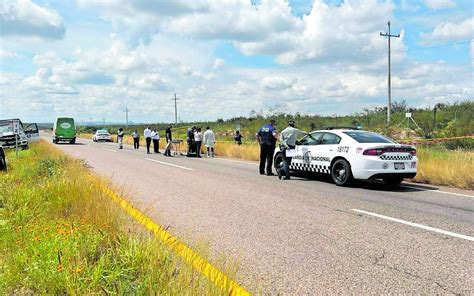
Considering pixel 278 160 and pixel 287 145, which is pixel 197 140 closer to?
pixel 278 160

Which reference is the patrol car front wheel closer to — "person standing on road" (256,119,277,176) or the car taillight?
the car taillight

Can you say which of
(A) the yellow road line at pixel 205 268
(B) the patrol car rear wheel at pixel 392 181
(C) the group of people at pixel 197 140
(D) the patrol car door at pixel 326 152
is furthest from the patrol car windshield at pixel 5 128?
(A) the yellow road line at pixel 205 268

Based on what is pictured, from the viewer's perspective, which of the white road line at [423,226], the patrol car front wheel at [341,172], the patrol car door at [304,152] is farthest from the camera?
the patrol car door at [304,152]

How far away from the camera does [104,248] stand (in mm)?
4477

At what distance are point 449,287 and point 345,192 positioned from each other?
596cm

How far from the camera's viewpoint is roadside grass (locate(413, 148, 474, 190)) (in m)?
11.1

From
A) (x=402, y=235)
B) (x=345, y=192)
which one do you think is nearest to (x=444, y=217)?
(x=402, y=235)

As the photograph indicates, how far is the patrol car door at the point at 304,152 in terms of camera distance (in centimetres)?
1236

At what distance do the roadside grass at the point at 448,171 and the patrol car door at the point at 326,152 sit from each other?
2766mm

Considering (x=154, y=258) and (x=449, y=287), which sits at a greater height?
(x=154, y=258)

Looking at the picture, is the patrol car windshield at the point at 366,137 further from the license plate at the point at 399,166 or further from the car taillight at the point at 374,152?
the license plate at the point at 399,166

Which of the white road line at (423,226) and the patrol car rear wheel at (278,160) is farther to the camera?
the patrol car rear wheel at (278,160)

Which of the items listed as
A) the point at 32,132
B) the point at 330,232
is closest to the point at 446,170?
the point at 330,232

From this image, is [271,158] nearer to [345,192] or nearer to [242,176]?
[242,176]
